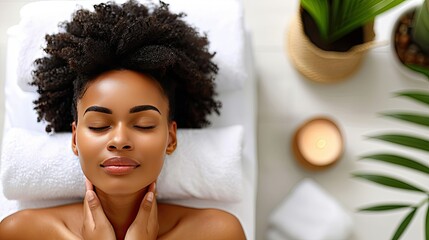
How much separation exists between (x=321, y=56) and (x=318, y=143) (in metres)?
0.29

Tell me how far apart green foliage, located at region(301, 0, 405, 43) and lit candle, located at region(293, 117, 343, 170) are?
28 cm

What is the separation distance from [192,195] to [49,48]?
1.80 ft

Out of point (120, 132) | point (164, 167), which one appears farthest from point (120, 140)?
point (164, 167)

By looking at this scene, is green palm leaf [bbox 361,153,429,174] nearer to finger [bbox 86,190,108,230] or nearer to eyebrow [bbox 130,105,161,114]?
eyebrow [bbox 130,105,161,114]

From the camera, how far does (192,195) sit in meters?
1.77

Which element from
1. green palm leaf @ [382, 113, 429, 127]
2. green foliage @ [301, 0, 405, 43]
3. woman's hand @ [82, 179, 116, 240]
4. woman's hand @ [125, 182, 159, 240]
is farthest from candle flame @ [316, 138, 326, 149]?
woman's hand @ [82, 179, 116, 240]

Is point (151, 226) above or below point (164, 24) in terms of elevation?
below

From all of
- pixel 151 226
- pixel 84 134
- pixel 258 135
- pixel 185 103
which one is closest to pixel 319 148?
pixel 258 135

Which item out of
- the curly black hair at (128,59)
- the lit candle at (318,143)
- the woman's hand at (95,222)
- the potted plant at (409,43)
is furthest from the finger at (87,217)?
the potted plant at (409,43)

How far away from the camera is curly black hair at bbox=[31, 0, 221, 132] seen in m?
1.50

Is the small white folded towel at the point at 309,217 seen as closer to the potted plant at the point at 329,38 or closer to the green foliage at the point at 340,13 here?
the potted plant at the point at 329,38

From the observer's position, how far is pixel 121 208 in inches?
63.7

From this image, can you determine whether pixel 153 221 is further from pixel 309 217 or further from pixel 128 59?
pixel 309 217

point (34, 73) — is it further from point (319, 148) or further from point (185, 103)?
point (319, 148)
